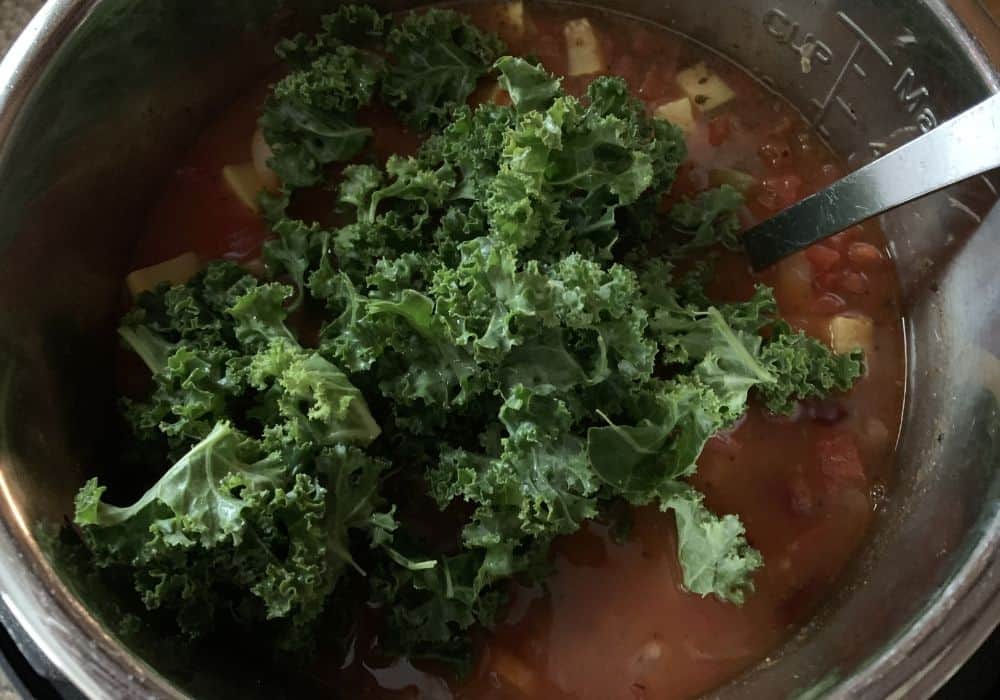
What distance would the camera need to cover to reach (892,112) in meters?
1.96

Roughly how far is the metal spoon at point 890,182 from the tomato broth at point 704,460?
101 millimetres

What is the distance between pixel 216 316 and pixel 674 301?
826mm

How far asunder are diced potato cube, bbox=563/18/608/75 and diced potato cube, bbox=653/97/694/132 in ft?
0.56

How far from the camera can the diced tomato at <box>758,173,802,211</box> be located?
6.82 ft

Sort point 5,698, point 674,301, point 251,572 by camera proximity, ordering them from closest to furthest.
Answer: point 251,572
point 674,301
point 5,698

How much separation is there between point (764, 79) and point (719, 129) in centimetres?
19

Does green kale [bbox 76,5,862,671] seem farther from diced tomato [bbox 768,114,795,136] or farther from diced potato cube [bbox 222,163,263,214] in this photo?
diced tomato [bbox 768,114,795,136]

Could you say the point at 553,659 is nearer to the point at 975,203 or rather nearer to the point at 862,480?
the point at 862,480

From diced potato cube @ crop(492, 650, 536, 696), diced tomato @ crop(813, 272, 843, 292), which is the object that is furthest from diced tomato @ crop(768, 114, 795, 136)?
diced potato cube @ crop(492, 650, 536, 696)

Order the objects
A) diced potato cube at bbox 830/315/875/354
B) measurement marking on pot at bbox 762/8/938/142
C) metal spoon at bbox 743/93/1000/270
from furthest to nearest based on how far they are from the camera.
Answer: diced potato cube at bbox 830/315/875/354 → measurement marking on pot at bbox 762/8/938/142 → metal spoon at bbox 743/93/1000/270

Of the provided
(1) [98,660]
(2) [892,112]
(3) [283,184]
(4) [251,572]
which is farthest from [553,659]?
(2) [892,112]

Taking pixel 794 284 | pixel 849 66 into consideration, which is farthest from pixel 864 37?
pixel 794 284

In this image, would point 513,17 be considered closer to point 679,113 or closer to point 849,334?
point 679,113

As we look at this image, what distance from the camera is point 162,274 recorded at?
2014mm
